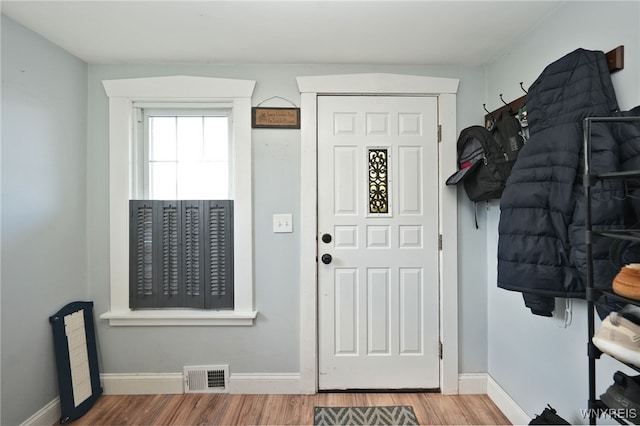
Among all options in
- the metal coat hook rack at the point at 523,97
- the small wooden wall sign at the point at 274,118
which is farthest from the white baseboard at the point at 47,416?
the metal coat hook rack at the point at 523,97

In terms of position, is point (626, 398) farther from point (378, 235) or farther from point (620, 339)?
point (378, 235)

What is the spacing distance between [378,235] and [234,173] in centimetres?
110

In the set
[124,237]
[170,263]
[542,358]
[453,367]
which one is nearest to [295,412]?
[453,367]

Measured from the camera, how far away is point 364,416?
1.84m

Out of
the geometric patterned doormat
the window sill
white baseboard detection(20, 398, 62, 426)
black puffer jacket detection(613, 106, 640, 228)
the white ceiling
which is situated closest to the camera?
black puffer jacket detection(613, 106, 640, 228)

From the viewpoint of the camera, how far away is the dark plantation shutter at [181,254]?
2.09m

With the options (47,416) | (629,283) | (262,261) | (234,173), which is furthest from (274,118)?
(47,416)

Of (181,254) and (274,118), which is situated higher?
(274,118)

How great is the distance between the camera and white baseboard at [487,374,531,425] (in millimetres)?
1734

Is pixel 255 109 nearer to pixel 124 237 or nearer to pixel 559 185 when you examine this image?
pixel 124 237

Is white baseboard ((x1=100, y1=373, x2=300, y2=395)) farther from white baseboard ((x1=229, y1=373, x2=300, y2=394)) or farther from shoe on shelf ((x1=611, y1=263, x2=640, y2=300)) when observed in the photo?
shoe on shelf ((x1=611, y1=263, x2=640, y2=300))

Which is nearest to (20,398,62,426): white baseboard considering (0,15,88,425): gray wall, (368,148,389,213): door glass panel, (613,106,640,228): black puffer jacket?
(0,15,88,425): gray wall

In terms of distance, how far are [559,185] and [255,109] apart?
1.77m

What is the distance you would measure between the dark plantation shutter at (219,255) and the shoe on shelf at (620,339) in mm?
1914
